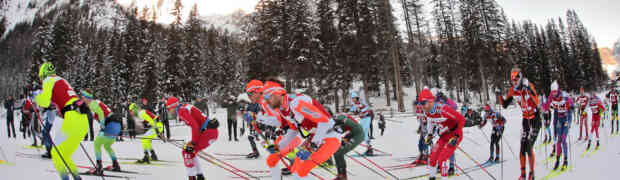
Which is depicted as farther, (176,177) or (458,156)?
(458,156)

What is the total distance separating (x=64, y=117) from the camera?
197 inches

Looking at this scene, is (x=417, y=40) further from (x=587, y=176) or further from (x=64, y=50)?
(x=64, y=50)

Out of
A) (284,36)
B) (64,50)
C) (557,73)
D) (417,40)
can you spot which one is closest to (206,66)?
(64,50)

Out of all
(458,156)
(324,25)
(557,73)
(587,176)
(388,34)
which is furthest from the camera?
(557,73)

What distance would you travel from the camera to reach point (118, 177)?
659cm

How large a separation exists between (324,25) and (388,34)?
6307 mm

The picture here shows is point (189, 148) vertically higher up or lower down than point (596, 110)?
higher up

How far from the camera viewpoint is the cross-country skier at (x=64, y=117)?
491 centimetres

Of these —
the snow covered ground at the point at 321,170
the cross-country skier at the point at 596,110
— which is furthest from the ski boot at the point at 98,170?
the cross-country skier at the point at 596,110

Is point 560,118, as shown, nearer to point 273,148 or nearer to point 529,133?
point 529,133

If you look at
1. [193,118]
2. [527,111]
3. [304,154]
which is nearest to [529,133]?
[527,111]

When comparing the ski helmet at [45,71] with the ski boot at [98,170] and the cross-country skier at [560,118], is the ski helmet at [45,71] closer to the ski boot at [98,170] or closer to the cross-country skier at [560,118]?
the ski boot at [98,170]

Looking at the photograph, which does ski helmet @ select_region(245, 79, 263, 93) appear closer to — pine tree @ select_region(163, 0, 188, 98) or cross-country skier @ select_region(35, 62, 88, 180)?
cross-country skier @ select_region(35, 62, 88, 180)

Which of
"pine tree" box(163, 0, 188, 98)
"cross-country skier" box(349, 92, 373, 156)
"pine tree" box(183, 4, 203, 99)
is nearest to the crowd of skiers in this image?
"cross-country skier" box(349, 92, 373, 156)
